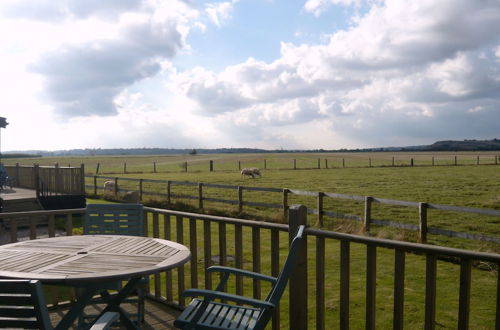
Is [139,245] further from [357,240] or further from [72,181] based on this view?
[72,181]

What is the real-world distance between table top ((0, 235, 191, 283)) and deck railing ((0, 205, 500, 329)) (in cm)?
66

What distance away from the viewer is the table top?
2.41 m

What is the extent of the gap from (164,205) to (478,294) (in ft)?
36.1

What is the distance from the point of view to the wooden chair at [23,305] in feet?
5.24

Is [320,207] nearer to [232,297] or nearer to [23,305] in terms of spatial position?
[232,297]

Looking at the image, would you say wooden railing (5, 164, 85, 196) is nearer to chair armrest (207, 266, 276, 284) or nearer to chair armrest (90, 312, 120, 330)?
chair armrest (207, 266, 276, 284)

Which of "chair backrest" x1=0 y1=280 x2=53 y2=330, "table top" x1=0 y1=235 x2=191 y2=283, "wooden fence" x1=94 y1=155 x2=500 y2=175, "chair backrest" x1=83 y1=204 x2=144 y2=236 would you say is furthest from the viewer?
"wooden fence" x1=94 y1=155 x2=500 y2=175

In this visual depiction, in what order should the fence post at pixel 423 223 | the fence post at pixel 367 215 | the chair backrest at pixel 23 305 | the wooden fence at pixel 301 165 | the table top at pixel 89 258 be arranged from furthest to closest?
the wooden fence at pixel 301 165 < the fence post at pixel 367 215 < the fence post at pixel 423 223 < the table top at pixel 89 258 < the chair backrest at pixel 23 305

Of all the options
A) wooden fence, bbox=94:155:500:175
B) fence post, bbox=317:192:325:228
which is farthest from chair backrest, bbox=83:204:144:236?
wooden fence, bbox=94:155:500:175

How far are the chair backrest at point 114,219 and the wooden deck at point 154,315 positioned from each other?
81cm

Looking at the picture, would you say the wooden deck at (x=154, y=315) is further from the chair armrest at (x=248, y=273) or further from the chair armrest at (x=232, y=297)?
the chair armrest at (x=232, y=297)

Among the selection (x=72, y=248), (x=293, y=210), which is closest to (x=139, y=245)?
(x=72, y=248)

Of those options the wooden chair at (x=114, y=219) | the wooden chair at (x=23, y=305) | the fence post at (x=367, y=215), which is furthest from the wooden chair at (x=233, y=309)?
the fence post at (x=367, y=215)

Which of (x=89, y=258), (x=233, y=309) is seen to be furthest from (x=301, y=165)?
(x=89, y=258)
